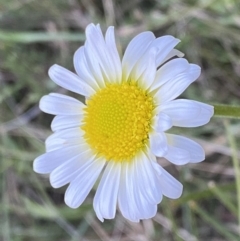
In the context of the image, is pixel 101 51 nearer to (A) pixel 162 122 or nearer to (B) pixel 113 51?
(B) pixel 113 51

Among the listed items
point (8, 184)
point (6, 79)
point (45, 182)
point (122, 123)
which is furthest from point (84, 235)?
point (122, 123)

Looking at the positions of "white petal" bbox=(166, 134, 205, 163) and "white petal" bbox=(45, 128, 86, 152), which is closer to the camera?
"white petal" bbox=(166, 134, 205, 163)

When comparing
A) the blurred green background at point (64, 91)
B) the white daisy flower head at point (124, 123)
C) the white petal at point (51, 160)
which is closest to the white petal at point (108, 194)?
the white daisy flower head at point (124, 123)

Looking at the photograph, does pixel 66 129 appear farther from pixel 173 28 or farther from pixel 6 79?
pixel 6 79

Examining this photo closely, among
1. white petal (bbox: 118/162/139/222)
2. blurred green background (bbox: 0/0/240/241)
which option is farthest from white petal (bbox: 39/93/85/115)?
blurred green background (bbox: 0/0/240/241)

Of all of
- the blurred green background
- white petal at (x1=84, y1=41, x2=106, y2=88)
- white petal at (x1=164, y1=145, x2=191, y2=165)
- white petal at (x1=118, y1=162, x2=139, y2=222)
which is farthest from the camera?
the blurred green background

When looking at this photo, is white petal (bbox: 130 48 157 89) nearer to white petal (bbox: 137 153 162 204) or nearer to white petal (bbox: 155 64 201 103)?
white petal (bbox: 155 64 201 103)

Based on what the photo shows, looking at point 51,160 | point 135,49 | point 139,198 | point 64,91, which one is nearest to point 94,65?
point 135,49

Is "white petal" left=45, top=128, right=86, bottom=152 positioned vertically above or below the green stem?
below

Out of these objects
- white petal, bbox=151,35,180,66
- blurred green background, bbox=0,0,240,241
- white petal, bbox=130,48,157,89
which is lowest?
blurred green background, bbox=0,0,240,241
